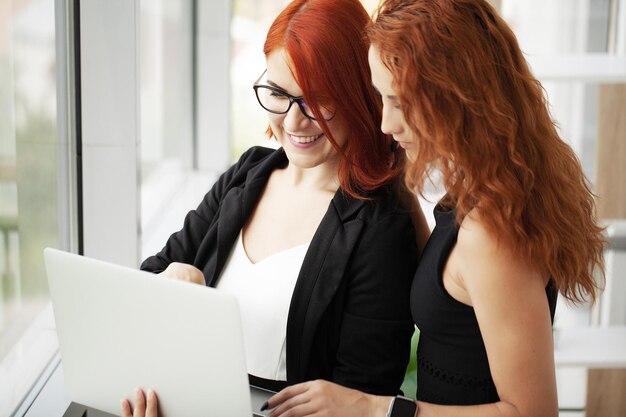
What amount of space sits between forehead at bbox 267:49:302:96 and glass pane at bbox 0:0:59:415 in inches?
20.9

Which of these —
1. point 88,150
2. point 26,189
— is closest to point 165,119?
point 88,150

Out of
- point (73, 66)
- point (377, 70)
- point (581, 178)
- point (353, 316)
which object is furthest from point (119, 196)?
point (581, 178)

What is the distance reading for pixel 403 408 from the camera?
1.44m

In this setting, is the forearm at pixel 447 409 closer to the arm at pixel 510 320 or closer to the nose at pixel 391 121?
the arm at pixel 510 320

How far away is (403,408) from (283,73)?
2.13ft

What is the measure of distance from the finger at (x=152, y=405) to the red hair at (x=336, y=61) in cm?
57

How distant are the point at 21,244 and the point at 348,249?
0.70m

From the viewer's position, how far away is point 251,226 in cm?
183

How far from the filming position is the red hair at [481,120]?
1.33m

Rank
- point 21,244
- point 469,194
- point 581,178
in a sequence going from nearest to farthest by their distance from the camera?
1. point 469,194
2. point 581,178
3. point 21,244

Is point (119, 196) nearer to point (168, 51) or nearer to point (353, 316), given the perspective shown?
point (353, 316)

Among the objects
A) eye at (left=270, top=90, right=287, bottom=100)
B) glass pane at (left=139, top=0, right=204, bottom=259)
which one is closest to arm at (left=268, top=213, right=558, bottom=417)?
eye at (left=270, top=90, right=287, bottom=100)

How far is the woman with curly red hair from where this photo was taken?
1335 mm

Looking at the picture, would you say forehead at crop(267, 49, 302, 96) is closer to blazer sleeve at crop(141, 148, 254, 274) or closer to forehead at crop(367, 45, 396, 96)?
forehead at crop(367, 45, 396, 96)
